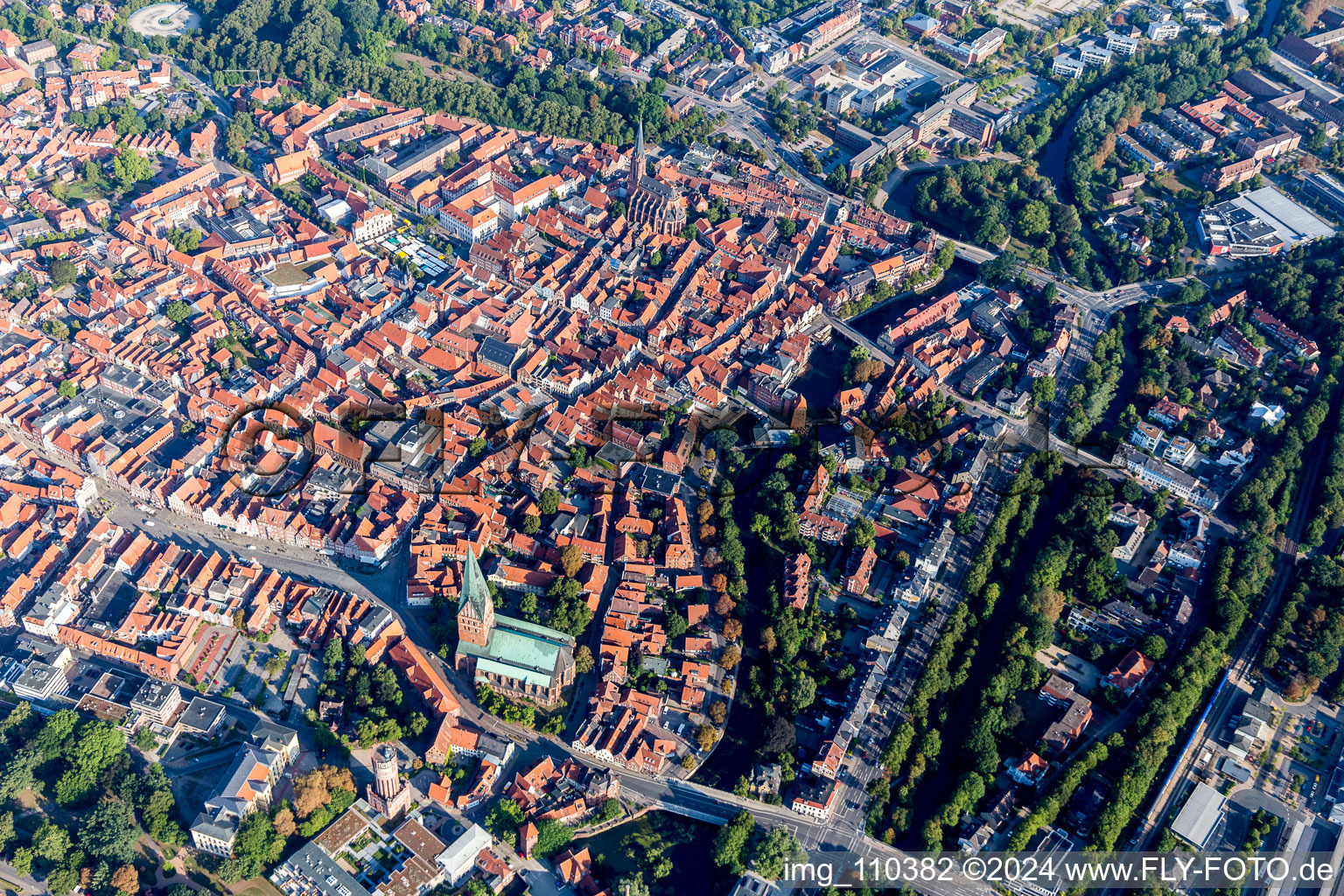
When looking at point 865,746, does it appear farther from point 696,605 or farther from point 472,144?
point 472,144

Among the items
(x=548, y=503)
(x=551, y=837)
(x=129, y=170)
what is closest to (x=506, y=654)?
(x=551, y=837)

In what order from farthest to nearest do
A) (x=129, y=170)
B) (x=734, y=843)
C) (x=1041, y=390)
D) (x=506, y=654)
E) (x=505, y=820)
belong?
1. (x=129, y=170)
2. (x=1041, y=390)
3. (x=506, y=654)
4. (x=505, y=820)
5. (x=734, y=843)

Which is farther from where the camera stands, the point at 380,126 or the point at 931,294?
the point at 380,126

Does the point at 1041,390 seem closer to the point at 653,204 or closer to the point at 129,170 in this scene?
the point at 653,204

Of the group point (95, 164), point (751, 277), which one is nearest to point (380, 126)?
point (95, 164)

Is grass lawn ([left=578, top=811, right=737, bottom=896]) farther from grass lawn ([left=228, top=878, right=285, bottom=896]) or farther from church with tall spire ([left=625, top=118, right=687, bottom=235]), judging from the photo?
church with tall spire ([left=625, top=118, right=687, bottom=235])
